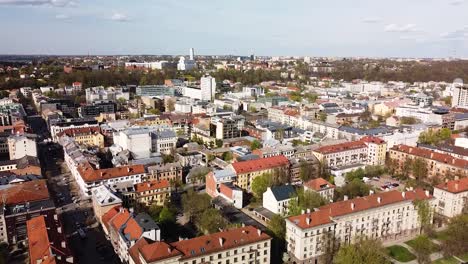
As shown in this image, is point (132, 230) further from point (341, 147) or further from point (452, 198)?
point (341, 147)

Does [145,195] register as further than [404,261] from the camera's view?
Yes

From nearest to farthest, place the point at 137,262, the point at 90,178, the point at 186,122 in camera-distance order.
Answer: the point at 137,262 < the point at 90,178 < the point at 186,122

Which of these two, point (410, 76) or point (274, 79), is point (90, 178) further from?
point (410, 76)

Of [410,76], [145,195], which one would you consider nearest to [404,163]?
[145,195]

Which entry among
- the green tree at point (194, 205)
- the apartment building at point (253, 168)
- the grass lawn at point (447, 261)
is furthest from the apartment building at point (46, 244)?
the grass lawn at point (447, 261)

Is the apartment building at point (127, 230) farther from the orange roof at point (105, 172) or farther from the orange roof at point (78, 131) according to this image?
the orange roof at point (78, 131)

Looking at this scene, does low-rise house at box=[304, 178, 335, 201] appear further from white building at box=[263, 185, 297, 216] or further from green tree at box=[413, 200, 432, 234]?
green tree at box=[413, 200, 432, 234]

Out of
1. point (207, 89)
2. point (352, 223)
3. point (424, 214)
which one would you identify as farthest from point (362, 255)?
point (207, 89)

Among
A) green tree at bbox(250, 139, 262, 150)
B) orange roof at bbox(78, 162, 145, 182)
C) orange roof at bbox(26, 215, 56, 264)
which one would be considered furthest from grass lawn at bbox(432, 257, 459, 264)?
green tree at bbox(250, 139, 262, 150)
